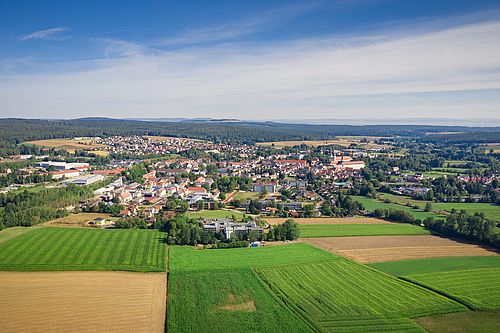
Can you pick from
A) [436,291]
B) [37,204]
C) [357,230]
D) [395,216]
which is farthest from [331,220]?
[37,204]

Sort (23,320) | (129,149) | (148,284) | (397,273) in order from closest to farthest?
(23,320) < (148,284) < (397,273) < (129,149)

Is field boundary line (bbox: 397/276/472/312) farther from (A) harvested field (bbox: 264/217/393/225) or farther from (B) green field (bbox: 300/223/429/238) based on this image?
(A) harvested field (bbox: 264/217/393/225)

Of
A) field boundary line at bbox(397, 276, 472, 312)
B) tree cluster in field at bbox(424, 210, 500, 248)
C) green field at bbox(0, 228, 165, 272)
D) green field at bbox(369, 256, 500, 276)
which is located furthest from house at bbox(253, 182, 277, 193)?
field boundary line at bbox(397, 276, 472, 312)

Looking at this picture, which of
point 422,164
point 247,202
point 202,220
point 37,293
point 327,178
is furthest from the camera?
point 422,164

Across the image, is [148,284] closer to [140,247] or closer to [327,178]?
[140,247]

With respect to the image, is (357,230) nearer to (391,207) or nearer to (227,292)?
(391,207)

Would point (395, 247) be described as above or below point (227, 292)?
below

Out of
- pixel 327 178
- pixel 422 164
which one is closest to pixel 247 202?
pixel 327 178
